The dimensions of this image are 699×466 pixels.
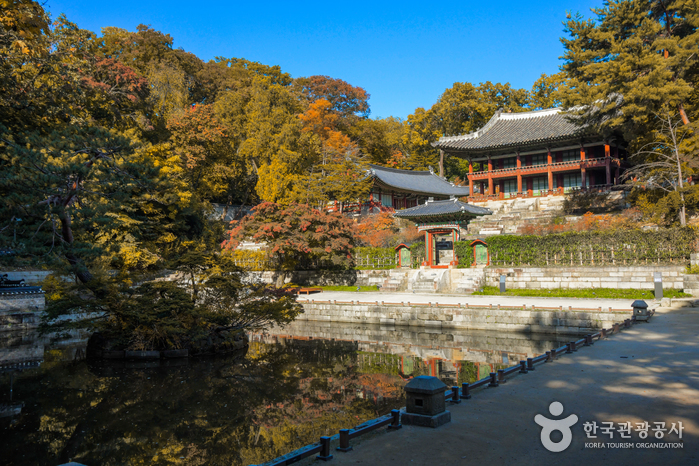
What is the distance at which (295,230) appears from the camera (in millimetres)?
23328

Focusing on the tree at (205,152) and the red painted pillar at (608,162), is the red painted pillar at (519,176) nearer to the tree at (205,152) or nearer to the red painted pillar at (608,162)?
the red painted pillar at (608,162)

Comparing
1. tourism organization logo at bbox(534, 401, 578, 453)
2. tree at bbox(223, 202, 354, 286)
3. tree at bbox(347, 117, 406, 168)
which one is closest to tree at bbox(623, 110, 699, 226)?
tree at bbox(223, 202, 354, 286)

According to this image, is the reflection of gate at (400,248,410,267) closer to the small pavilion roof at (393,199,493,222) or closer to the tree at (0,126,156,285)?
the small pavilion roof at (393,199,493,222)

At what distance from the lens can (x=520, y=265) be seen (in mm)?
21516

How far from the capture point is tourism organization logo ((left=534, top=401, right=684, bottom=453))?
480 cm

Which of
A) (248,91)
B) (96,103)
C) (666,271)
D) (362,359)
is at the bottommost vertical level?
(362,359)

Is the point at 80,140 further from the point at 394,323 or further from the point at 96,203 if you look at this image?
the point at 394,323

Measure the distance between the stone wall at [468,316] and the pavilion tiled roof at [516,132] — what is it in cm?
2055

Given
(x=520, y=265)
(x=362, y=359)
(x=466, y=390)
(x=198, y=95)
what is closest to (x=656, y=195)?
(x=520, y=265)

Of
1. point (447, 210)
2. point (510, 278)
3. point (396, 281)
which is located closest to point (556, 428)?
point (510, 278)

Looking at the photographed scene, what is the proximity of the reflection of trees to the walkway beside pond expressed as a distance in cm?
233

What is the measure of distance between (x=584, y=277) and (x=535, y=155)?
1782cm

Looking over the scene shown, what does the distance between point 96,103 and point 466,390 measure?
866 inches

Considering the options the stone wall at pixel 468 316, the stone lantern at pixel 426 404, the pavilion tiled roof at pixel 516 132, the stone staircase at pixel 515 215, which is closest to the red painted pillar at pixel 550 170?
the pavilion tiled roof at pixel 516 132
